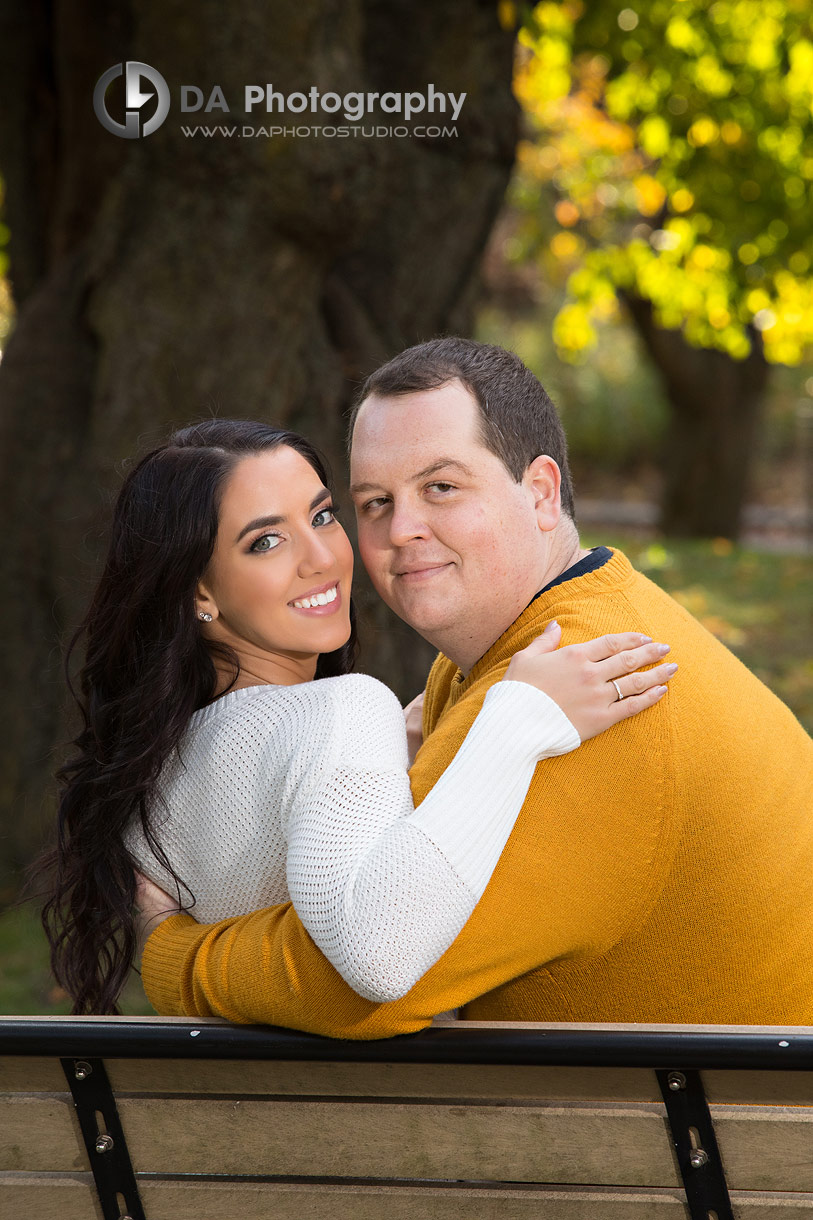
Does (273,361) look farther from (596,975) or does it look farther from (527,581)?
(596,975)

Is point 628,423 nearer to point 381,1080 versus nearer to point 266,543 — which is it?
point 266,543

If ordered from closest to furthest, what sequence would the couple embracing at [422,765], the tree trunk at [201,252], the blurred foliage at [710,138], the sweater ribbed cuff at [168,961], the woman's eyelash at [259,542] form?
the couple embracing at [422,765] < the sweater ribbed cuff at [168,961] < the woman's eyelash at [259,542] < the tree trunk at [201,252] < the blurred foliage at [710,138]

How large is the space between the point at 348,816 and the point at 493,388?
961 millimetres

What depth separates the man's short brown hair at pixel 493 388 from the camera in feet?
8.33

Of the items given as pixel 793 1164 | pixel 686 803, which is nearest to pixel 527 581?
pixel 686 803

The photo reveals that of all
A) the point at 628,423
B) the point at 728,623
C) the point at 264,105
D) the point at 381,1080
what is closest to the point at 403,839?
the point at 381,1080

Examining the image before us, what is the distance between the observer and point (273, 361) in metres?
5.93

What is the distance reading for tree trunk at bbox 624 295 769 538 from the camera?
15984mm

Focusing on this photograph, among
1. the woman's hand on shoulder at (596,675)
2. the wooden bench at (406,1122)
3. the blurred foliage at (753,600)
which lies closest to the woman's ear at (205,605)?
the woman's hand on shoulder at (596,675)

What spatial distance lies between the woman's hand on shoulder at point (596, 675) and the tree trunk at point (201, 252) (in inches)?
135

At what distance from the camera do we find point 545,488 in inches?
103

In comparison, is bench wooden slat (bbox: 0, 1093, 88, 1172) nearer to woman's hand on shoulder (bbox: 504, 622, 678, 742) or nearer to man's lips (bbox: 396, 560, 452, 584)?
woman's hand on shoulder (bbox: 504, 622, 678, 742)

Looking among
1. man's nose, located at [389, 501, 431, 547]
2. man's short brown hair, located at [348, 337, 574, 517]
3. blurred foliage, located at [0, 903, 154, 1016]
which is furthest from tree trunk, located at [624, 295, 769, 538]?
man's nose, located at [389, 501, 431, 547]

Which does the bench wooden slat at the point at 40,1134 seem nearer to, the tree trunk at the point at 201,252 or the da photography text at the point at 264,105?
the tree trunk at the point at 201,252
